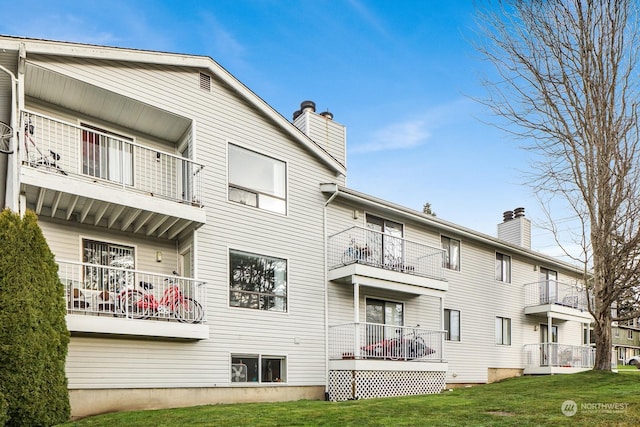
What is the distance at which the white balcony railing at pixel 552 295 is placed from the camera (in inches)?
887

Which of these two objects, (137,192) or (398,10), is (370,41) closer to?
(398,10)

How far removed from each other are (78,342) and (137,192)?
361 centimetres

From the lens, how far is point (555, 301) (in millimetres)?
22500

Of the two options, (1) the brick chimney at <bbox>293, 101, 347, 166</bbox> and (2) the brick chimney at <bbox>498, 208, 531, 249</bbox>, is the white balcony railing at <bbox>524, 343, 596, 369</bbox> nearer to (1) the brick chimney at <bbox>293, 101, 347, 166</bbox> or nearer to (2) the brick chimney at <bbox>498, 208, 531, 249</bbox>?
(2) the brick chimney at <bbox>498, 208, 531, 249</bbox>

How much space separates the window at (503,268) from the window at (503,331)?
65.6 inches

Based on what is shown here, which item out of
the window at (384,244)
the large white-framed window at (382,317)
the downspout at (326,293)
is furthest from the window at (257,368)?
the window at (384,244)

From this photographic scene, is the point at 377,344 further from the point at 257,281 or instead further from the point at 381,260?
the point at 257,281

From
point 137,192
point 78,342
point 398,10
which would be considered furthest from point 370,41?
point 78,342

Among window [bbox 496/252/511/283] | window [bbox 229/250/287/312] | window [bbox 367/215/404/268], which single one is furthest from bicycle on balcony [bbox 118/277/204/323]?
window [bbox 496/252/511/283]

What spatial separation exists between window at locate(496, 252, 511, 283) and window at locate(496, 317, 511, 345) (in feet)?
5.47

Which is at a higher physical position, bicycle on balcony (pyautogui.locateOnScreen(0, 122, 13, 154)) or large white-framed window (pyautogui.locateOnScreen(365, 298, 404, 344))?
bicycle on balcony (pyautogui.locateOnScreen(0, 122, 13, 154))

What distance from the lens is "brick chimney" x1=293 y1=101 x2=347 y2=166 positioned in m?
16.3

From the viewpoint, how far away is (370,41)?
19.1 meters

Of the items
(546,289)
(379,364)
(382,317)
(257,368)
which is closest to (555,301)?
(546,289)
